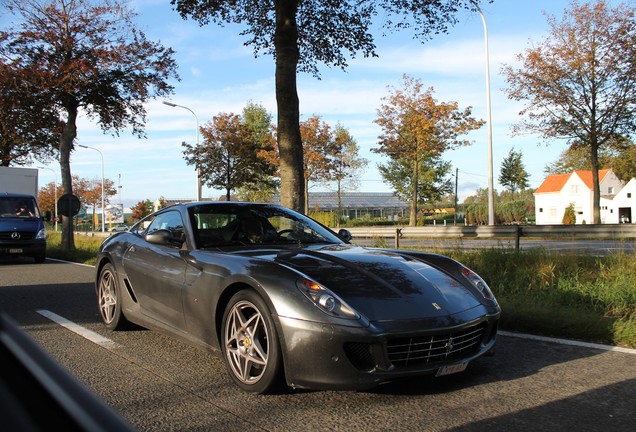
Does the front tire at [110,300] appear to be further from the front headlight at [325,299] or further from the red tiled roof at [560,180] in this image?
the red tiled roof at [560,180]

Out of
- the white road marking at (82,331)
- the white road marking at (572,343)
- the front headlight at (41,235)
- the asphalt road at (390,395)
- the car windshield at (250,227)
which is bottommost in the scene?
the white road marking at (572,343)

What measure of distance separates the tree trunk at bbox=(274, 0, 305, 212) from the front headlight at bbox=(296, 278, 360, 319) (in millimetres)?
6634

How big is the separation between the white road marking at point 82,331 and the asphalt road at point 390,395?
0.06 meters

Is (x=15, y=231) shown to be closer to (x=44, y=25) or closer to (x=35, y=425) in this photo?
(x=44, y=25)

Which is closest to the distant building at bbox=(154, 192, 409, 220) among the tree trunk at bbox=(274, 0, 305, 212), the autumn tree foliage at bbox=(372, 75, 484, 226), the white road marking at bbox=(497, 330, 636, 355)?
the autumn tree foliage at bbox=(372, 75, 484, 226)

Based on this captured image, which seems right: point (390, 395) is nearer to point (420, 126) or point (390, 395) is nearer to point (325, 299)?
point (325, 299)

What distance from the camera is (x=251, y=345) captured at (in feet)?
11.9

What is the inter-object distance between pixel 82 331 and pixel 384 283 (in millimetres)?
3589

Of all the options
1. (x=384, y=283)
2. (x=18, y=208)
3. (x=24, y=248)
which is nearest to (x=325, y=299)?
(x=384, y=283)

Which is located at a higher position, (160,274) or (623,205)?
(623,205)

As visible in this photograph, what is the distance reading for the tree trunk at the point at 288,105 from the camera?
9.92m

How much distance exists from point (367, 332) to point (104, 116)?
18271mm

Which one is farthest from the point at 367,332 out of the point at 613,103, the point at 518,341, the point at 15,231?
the point at 613,103

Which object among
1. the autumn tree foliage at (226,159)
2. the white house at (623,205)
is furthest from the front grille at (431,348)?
the white house at (623,205)
